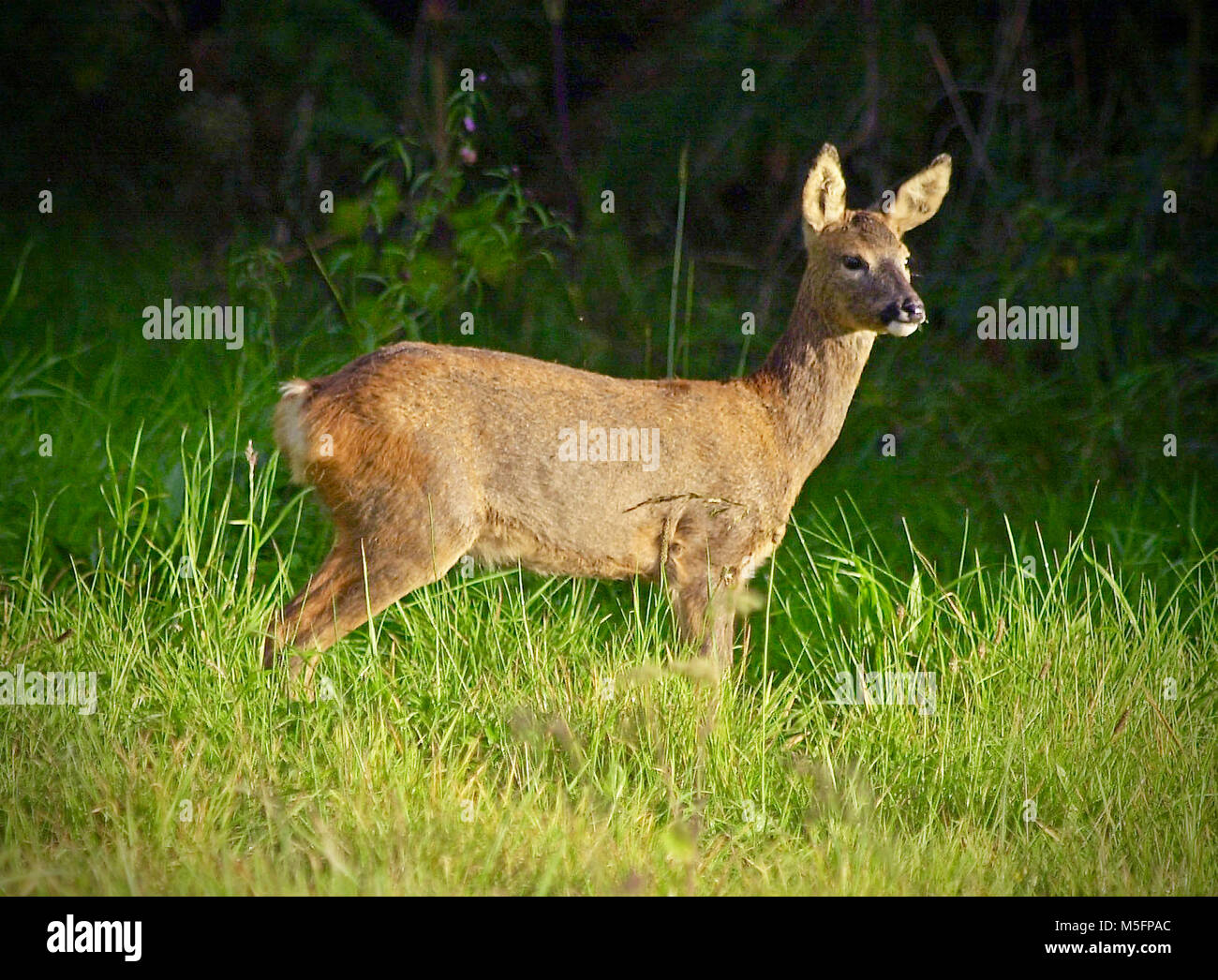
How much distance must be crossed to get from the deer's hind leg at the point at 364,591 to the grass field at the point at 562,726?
0.36 feet

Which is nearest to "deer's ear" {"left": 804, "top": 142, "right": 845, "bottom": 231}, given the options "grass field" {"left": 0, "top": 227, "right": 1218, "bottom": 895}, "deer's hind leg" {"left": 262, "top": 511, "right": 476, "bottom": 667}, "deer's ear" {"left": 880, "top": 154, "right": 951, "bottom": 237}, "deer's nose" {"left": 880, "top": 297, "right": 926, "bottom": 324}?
"deer's ear" {"left": 880, "top": 154, "right": 951, "bottom": 237}

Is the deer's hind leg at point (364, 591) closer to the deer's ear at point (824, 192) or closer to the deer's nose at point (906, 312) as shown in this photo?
the deer's nose at point (906, 312)

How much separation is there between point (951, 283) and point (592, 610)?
2963 millimetres

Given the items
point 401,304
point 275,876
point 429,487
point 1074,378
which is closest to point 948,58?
→ point 1074,378

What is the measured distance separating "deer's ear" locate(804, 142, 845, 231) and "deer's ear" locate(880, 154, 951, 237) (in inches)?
6.9

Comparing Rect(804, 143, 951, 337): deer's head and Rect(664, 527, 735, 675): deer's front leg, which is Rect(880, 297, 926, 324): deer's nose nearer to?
Rect(804, 143, 951, 337): deer's head

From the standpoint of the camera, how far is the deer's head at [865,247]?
5.45 meters

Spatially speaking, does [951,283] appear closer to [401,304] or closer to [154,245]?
[401,304]

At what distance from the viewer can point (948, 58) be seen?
8.41 meters

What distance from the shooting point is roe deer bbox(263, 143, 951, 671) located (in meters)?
5.01

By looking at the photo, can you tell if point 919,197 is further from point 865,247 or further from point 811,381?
point 811,381

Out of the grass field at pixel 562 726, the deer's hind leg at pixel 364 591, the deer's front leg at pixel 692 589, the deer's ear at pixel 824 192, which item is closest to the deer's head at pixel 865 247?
the deer's ear at pixel 824 192

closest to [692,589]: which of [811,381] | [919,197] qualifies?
[811,381]

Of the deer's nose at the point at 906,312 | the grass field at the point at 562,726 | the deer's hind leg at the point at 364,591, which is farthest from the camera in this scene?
the deer's nose at the point at 906,312
